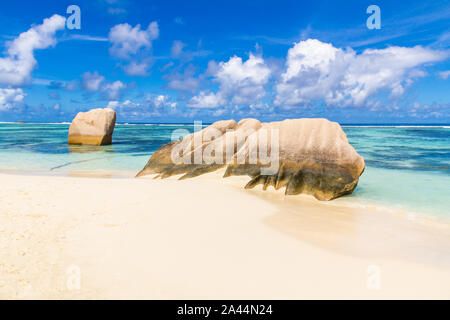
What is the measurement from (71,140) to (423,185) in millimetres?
22175

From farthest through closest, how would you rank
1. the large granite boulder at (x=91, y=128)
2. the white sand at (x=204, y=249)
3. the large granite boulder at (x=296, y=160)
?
the large granite boulder at (x=91, y=128) → the large granite boulder at (x=296, y=160) → the white sand at (x=204, y=249)

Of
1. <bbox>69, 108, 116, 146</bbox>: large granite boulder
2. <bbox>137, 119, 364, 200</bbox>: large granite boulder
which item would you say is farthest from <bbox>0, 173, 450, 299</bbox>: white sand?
<bbox>69, 108, 116, 146</bbox>: large granite boulder

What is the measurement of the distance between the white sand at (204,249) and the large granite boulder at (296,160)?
107 centimetres

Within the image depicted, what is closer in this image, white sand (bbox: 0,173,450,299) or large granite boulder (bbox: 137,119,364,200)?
white sand (bbox: 0,173,450,299)

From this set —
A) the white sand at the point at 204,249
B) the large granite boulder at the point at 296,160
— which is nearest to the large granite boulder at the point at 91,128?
the large granite boulder at the point at 296,160

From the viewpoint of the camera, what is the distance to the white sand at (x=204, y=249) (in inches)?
112

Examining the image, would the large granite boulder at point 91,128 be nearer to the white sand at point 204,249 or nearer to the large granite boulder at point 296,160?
the large granite boulder at point 296,160

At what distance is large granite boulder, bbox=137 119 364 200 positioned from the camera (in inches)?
283

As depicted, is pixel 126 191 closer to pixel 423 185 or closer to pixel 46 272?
pixel 46 272

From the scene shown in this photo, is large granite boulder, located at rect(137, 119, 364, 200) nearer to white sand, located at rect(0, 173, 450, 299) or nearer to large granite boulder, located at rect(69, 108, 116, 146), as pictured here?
white sand, located at rect(0, 173, 450, 299)

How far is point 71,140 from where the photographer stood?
23.2 metres

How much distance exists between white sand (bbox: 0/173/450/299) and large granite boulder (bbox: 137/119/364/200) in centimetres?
107
